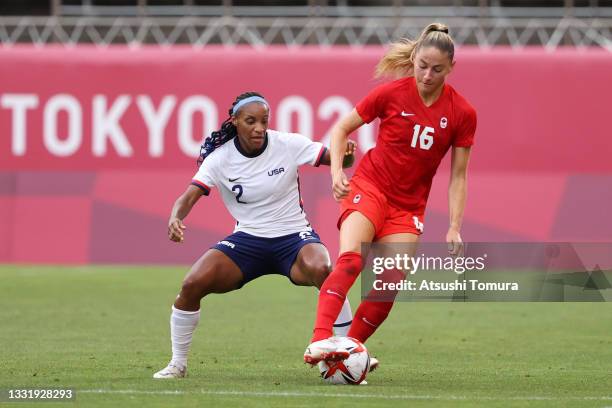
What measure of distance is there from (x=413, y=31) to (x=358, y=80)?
4.47 feet

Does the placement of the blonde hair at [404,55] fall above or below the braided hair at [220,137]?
above

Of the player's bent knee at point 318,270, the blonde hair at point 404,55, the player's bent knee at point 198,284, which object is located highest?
the blonde hair at point 404,55

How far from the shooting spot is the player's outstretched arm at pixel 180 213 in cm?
845

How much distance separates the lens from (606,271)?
1230cm

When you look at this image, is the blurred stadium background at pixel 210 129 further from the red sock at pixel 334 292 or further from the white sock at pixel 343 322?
the red sock at pixel 334 292

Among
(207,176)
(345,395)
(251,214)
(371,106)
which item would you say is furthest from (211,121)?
(345,395)

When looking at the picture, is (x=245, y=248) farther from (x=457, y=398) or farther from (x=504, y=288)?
(x=504, y=288)

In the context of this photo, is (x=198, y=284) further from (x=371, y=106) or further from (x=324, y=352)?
(x=371, y=106)

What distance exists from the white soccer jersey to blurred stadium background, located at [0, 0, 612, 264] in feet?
33.5

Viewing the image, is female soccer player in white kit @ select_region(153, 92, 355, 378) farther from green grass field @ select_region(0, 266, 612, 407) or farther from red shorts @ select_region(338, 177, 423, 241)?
green grass field @ select_region(0, 266, 612, 407)

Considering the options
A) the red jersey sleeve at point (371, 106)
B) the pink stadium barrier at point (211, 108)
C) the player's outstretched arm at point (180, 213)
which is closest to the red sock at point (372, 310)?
the red jersey sleeve at point (371, 106)

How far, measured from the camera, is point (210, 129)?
20203 millimetres

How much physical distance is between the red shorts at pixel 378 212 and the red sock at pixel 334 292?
1.03 ft

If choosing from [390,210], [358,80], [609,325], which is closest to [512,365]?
[390,210]
